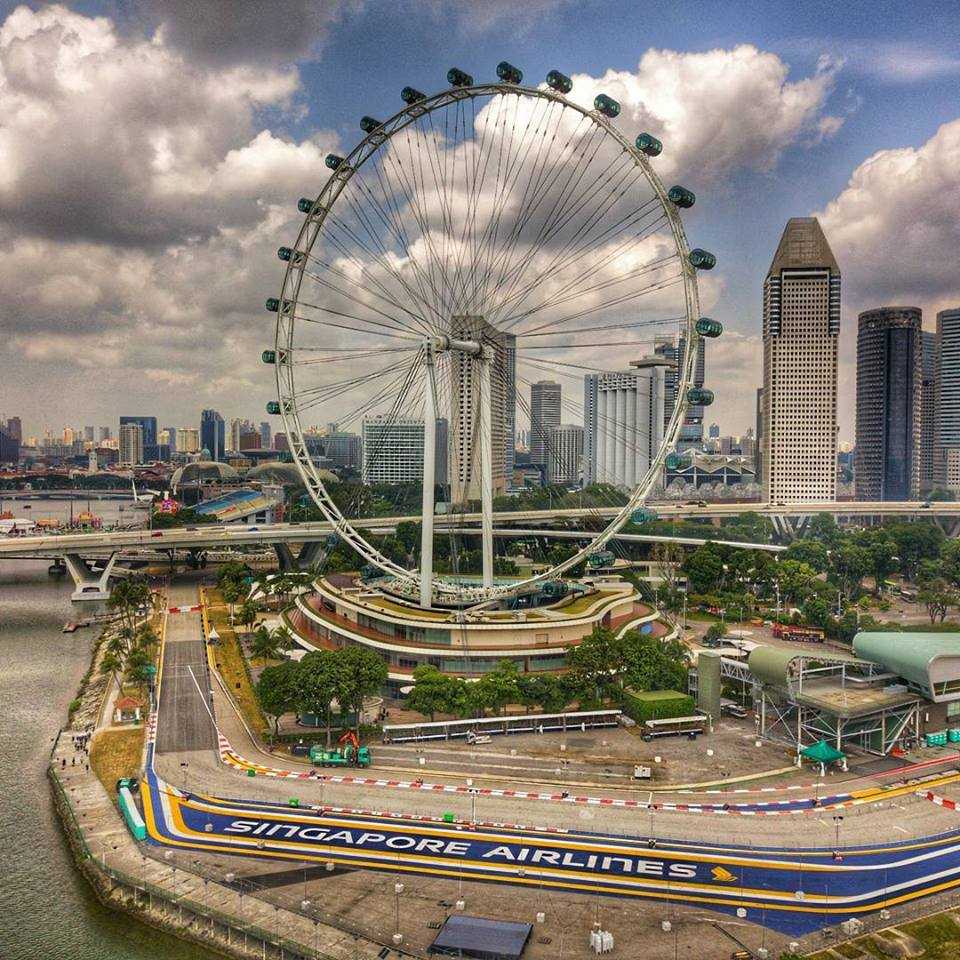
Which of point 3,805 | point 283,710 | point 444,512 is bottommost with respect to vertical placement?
Result: point 3,805

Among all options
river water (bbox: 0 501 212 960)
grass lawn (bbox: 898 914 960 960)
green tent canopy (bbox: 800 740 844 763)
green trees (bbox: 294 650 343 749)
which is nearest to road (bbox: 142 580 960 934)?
grass lawn (bbox: 898 914 960 960)

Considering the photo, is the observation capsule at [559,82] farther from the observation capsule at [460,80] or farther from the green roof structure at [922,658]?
the green roof structure at [922,658]

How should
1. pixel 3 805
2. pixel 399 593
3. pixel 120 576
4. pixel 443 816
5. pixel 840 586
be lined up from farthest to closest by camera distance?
pixel 120 576 < pixel 840 586 < pixel 399 593 < pixel 3 805 < pixel 443 816

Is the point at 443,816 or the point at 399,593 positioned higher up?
the point at 399,593

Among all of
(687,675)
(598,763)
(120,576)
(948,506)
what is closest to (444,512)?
(120,576)

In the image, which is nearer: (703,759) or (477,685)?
(703,759)

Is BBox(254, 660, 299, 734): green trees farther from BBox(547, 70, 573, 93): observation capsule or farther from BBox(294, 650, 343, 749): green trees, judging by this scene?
BBox(547, 70, 573, 93): observation capsule

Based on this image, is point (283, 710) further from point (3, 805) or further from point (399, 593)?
point (399, 593)
